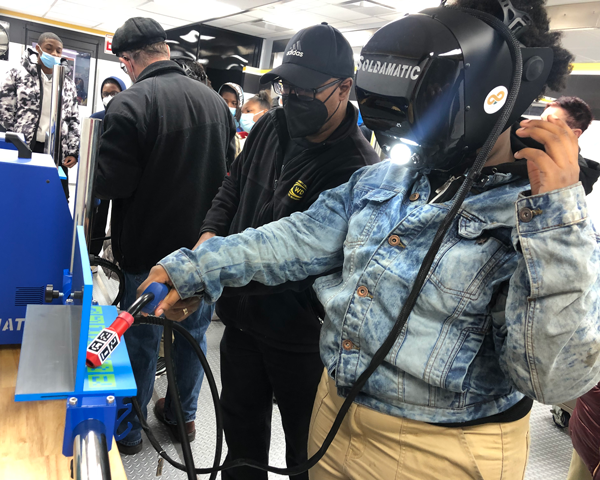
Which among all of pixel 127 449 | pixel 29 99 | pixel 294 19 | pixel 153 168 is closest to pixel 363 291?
pixel 153 168

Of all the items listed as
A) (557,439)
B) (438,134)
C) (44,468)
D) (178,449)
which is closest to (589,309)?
(438,134)

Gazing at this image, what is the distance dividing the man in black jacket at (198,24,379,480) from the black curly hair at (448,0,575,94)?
576 millimetres

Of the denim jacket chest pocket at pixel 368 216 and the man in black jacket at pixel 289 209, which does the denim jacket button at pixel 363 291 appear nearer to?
the denim jacket chest pocket at pixel 368 216

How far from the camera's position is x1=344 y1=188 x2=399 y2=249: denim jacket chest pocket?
0.87 metres

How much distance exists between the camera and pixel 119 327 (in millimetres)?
725

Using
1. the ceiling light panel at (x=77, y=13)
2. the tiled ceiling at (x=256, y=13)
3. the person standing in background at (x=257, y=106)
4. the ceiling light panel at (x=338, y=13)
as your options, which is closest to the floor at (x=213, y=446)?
the person standing in background at (x=257, y=106)

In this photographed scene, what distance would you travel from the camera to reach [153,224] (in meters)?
1.98

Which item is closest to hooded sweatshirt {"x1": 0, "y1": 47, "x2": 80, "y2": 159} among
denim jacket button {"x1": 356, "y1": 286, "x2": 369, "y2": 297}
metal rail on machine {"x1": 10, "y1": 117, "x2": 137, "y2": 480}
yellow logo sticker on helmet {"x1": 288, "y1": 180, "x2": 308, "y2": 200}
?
yellow logo sticker on helmet {"x1": 288, "y1": 180, "x2": 308, "y2": 200}

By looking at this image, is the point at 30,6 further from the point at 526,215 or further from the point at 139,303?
the point at 526,215

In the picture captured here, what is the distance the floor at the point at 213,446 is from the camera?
1987mm

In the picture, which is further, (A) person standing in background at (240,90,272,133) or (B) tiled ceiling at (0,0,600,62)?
(B) tiled ceiling at (0,0,600,62)

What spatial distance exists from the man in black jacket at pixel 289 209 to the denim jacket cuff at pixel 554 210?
27.6 inches

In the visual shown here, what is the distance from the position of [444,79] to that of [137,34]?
5.54 feet

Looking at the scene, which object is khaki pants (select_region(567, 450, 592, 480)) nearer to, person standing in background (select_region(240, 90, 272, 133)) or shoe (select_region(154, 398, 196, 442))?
shoe (select_region(154, 398, 196, 442))
